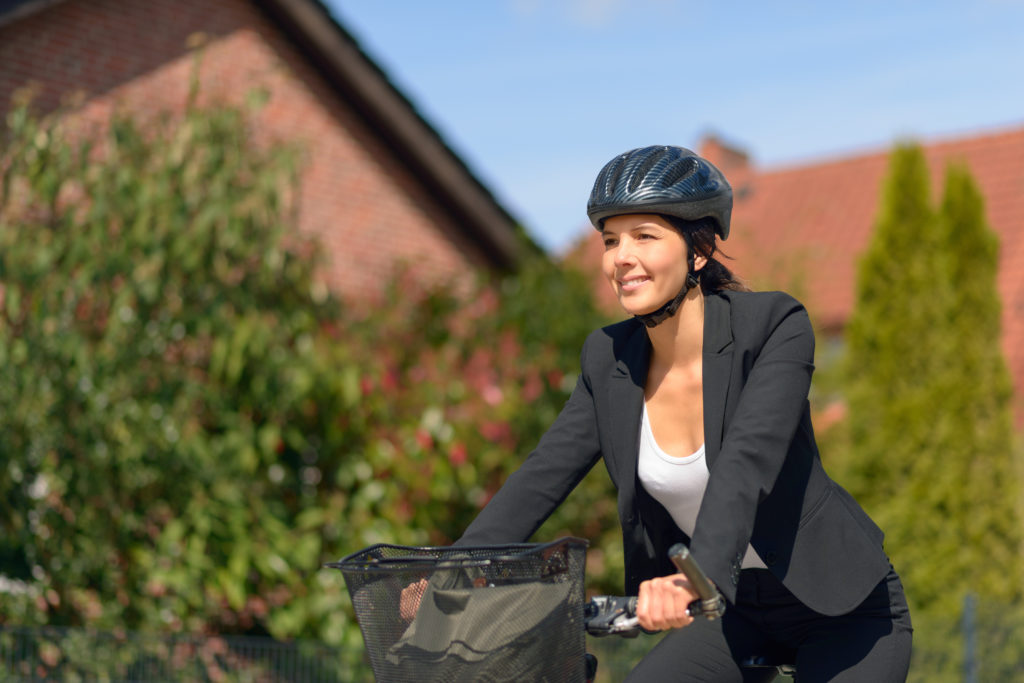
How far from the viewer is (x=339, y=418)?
26.5 feet

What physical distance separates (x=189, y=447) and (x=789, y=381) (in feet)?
16.1

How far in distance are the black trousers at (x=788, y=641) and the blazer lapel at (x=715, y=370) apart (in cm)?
35

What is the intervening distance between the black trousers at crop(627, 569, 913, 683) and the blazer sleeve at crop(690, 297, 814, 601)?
14.9 inches

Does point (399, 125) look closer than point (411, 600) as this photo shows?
No

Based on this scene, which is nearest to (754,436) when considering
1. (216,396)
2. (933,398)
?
(216,396)

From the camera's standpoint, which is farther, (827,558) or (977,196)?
(977,196)

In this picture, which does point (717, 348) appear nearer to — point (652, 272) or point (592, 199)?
point (652, 272)

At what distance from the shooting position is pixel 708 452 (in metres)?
2.54

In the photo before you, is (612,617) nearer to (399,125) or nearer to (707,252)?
(707,252)

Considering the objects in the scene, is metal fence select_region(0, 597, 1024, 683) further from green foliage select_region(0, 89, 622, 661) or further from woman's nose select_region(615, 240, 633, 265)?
woman's nose select_region(615, 240, 633, 265)

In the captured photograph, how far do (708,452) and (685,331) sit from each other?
0.30m

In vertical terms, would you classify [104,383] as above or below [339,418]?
above

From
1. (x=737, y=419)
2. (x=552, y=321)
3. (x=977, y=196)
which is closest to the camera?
(x=737, y=419)

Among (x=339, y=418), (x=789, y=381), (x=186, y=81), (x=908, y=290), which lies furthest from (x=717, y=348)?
(x=908, y=290)
